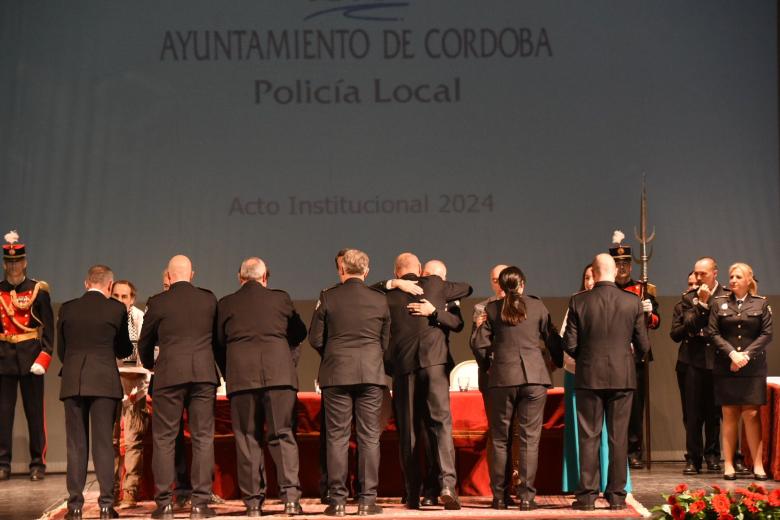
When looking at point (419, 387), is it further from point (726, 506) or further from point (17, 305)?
point (17, 305)

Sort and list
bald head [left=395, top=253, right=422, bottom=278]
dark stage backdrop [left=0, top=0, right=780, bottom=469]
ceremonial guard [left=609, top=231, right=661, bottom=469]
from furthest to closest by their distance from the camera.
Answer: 1. dark stage backdrop [left=0, top=0, right=780, bottom=469]
2. ceremonial guard [left=609, top=231, right=661, bottom=469]
3. bald head [left=395, top=253, right=422, bottom=278]

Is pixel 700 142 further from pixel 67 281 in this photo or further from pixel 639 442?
pixel 67 281

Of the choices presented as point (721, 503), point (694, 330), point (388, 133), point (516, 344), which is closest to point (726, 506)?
point (721, 503)

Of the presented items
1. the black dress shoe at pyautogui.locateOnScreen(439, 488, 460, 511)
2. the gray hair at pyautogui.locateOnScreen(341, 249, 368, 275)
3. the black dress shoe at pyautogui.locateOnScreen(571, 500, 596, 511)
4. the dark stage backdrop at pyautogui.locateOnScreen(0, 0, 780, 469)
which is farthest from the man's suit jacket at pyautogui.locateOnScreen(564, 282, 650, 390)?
the dark stage backdrop at pyautogui.locateOnScreen(0, 0, 780, 469)

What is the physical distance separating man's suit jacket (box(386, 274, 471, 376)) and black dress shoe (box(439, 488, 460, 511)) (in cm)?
74

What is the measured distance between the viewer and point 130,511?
22.4 feet

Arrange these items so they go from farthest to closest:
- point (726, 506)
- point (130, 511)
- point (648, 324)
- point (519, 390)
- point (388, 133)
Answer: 1. point (388, 133)
2. point (648, 324)
3. point (130, 511)
4. point (519, 390)
5. point (726, 506)

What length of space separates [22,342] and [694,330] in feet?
16.7

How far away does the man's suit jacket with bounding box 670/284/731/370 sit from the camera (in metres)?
8.29

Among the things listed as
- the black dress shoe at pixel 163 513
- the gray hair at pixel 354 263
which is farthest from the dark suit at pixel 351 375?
the black dress shoe at pixel 163 513

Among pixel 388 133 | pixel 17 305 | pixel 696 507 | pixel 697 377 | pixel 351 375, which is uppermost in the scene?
pixel 388 133

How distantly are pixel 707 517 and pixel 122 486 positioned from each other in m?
3.89

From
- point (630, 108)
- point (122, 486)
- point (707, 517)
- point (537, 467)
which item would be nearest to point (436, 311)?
point (537, 467)

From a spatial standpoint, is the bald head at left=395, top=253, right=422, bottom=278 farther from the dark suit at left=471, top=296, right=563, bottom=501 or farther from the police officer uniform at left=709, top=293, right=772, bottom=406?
the police officer uniform at left=709, top=293, right=772, bottom=406
